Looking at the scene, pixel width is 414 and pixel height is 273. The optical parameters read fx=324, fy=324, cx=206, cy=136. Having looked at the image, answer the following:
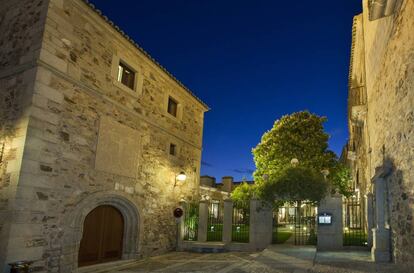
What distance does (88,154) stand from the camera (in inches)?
378

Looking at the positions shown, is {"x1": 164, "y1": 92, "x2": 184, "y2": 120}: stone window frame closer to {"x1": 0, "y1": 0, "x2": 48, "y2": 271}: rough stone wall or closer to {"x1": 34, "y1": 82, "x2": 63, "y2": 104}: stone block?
{"x1": 34, "y1": 82, "x2": 63, "y2": 104}: stone block

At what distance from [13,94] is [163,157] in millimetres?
6203

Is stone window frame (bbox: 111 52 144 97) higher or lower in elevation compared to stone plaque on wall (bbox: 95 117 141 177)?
higher

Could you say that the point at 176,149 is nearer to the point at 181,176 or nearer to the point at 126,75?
the point at 181,176

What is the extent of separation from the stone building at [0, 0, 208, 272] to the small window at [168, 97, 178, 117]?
915mm

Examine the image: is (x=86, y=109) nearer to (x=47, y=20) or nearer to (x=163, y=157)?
(x=47, y=20)

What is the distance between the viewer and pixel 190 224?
1430 centimetres

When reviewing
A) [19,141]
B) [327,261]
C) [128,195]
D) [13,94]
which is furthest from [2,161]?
[327,261]

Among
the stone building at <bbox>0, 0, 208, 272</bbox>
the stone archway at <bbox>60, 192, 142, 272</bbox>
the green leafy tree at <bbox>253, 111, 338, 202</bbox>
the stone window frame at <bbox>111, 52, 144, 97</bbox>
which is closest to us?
the stone building at <bbox>0, 0, 208, 272</bbox>

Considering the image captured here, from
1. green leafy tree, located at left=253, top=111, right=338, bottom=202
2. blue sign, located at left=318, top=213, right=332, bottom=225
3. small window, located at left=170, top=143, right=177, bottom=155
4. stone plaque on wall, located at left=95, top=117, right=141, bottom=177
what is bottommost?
blue sign, located at left=318, top=213, right=332, bottom=225

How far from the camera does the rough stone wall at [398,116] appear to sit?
685 centimetres

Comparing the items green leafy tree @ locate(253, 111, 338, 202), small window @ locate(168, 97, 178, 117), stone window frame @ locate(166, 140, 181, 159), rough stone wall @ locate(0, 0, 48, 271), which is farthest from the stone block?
green leafy tree @ locate(253, 111, 338, 202)

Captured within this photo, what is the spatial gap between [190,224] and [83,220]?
235 inches

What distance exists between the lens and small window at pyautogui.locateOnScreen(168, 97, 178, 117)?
1429cm
